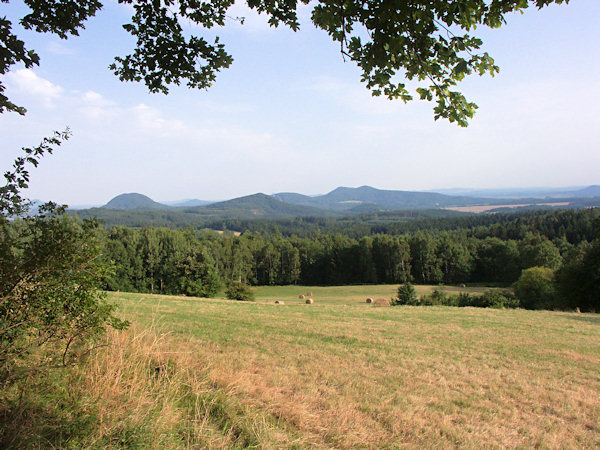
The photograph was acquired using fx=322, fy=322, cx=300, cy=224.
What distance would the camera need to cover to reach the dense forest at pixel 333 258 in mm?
47469

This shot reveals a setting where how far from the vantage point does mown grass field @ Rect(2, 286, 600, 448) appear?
3.10 meters

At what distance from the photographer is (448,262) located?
6756cm

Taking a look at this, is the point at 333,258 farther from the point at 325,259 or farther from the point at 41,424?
the point at 41,424

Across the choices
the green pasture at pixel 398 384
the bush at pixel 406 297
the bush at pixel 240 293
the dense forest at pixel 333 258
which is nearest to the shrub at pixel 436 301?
the bush at pixel 406 297

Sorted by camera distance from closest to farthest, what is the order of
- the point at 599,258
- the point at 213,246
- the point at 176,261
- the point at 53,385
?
the point at 53,385 < the point at 599,258 < the point at 176,261 < the point at 213,246

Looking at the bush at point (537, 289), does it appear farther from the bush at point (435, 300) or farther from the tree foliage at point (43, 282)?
the tree foliage at point (43, 282)

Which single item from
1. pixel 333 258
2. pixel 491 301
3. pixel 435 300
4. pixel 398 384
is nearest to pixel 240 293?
pixel 435 300

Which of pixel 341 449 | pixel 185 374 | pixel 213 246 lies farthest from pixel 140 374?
pixel 213 246

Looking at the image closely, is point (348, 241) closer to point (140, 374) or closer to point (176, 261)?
point (176, 261)

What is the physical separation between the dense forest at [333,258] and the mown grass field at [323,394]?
39497mm

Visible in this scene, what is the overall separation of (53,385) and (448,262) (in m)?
72.9

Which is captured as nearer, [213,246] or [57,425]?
[57,425]

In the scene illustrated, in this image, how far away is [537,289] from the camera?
36.3 metres

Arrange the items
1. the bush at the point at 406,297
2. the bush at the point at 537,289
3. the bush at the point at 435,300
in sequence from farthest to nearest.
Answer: the bush at the point at 537,289
the bush at the point at 435,300
the bush at the point at 406,297
